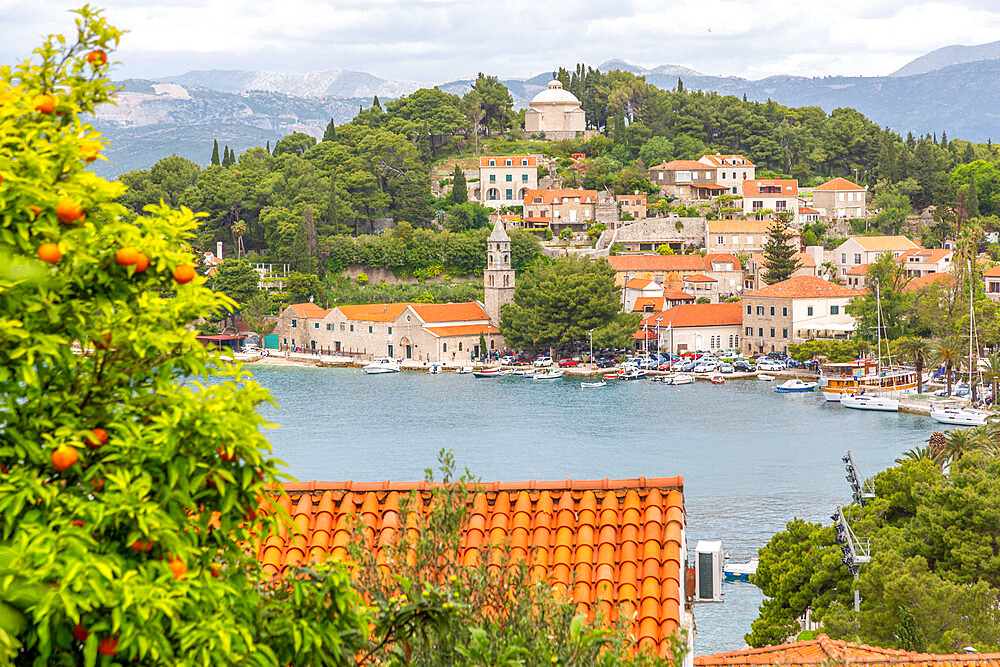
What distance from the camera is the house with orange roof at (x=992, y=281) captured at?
48.1 metres

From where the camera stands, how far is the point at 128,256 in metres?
2.56

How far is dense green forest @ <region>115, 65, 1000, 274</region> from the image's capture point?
64.0 metres

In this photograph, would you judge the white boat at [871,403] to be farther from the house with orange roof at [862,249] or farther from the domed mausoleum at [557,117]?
the domed mausoleum at [557,117]

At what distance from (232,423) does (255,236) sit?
64581 millimetres

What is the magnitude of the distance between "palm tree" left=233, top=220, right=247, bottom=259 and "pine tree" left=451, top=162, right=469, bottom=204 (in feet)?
39.3

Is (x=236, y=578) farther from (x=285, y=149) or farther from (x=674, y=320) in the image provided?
(x=285, y=149)

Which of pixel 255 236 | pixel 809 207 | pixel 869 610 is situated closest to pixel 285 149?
pixel 255 236

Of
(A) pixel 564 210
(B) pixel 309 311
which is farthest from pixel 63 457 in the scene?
(A) pixel 564 210

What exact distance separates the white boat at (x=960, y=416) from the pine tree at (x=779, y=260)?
628 inches

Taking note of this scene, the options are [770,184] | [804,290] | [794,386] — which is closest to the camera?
[794,386]

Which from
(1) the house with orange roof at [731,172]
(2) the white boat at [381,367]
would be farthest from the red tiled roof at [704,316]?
(1) the house with orange roof at [731,172]

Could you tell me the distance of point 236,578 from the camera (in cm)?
278

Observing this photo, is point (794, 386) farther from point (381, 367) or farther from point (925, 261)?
point (381, 367)

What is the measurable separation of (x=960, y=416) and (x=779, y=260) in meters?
17.6
